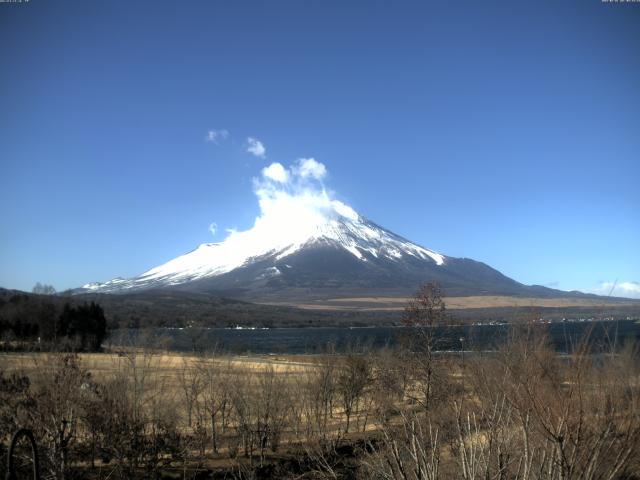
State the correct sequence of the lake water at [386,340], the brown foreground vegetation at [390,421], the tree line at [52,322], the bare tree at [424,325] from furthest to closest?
the tree line at [52,322], the bare tree at [424,325], the lake water at [386,340], the brown foreground vegetation at [390,421]

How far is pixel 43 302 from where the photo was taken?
86.9m

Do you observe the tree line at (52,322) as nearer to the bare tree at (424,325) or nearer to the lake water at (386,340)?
the lake water at (386,340)

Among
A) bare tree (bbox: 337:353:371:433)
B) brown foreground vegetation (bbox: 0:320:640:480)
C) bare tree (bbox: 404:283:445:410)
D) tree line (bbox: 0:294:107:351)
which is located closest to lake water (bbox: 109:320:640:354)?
brown foreground vegetation (bbox: 0:320:640:480)

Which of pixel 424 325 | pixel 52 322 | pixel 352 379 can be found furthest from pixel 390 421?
pixel 52 322

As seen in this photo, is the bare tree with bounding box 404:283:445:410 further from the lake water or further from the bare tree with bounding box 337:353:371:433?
the bare tree with bounding box 337:353:371:433

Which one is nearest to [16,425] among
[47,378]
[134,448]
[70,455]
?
[47,378]

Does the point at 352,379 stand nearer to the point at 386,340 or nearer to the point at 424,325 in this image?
the point at 424,325

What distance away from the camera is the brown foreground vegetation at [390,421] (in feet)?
16.4

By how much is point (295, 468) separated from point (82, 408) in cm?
901

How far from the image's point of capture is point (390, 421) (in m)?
16.7

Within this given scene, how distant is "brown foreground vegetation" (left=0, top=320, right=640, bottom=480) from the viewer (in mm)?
4988

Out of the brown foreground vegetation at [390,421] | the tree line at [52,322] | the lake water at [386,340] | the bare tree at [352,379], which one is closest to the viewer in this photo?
the brown foreground vegetation at [390,421]

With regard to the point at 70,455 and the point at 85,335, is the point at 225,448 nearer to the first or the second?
the point at 70,455

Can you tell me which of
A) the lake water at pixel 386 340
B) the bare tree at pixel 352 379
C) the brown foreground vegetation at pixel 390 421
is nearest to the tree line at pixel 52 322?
the lake water at pixel 386 340
